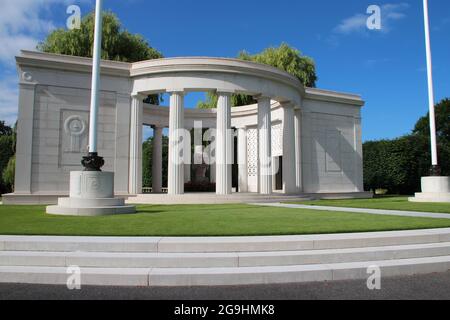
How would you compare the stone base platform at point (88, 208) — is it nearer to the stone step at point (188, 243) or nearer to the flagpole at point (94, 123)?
the flagpole at point (94, 123)

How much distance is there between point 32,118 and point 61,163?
3.58 meters

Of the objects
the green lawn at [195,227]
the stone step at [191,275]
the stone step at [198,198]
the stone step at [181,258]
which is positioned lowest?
the stone step at [191,275]

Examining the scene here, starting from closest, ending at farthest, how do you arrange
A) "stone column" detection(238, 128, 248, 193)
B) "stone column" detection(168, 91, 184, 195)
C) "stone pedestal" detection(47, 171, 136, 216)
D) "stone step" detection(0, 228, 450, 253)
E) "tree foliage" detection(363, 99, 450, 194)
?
"stone step" detection(0, 228, 450, 253)
"stone pedestal" detection(47, 171, 136, 216)
"stone column" detection(168, 91, 184, 195)
"stone column" detection(238, 128, 248, 193)
"tree foliage" detection(363, 99, 450, 194)

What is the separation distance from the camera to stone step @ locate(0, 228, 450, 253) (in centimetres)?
874

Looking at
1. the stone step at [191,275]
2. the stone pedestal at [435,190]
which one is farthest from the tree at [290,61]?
the stone step at [191,275]

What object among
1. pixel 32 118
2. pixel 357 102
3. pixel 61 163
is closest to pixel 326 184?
pixel 357 102

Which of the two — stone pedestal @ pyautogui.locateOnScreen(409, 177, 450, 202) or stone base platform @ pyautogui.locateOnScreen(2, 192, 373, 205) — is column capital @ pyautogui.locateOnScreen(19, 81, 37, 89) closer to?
A: stone base platform @ pyautogui.locateOnScreen(2, 192, 373, 205)

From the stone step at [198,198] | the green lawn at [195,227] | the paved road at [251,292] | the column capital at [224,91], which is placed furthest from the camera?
the column capital at [224,91]

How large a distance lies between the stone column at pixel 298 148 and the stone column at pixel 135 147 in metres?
13.6

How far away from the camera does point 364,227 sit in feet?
36.9

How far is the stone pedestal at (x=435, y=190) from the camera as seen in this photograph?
24709mm

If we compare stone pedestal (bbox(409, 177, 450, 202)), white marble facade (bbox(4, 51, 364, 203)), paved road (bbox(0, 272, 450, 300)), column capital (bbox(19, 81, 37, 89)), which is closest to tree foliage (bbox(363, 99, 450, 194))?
stone pedestal (bbox(409, 177, 450, 202))

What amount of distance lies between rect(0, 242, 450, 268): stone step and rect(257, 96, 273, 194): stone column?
18.2 metres

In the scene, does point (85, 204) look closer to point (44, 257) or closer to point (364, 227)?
point (44, 257)
